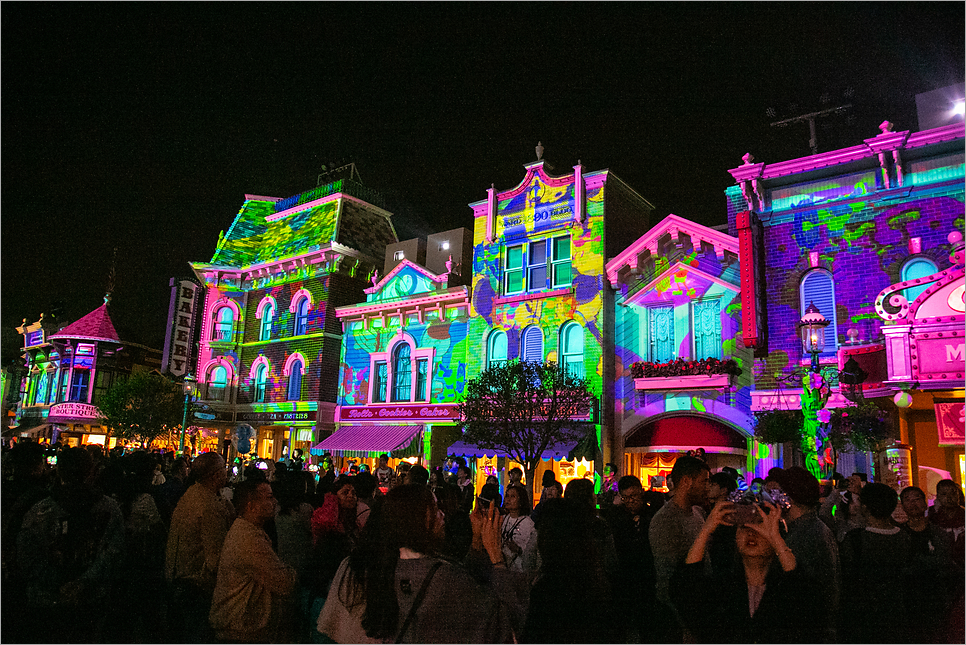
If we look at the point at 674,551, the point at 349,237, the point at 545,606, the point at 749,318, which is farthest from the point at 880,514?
the point at 349,237

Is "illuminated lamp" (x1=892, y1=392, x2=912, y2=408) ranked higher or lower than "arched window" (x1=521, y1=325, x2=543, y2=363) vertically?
lower

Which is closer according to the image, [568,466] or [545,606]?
[545,606]

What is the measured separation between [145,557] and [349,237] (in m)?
25.9

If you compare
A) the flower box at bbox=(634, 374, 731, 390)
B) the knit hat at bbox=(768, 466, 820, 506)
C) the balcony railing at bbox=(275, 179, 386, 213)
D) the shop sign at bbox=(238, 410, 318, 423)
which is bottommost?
the knit hat at bbox=(768, 466, 820, 506)

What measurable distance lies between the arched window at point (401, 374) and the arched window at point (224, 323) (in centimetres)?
1025

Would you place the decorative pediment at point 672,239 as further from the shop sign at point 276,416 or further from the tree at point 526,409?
the shop sign at point 276,416

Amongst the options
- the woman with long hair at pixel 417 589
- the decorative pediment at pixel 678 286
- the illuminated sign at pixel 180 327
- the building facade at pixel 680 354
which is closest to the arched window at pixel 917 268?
the building facade at pixel 680 354

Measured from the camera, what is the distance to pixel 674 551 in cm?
484

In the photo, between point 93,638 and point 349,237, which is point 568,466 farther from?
point 93,638

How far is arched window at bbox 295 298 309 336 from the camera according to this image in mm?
31234

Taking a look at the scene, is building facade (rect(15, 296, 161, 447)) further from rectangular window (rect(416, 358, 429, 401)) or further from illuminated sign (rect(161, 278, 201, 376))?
rectangular window (rect(416, 358, 429, 401))

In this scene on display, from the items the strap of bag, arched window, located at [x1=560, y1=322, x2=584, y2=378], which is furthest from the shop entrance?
the strap of bag

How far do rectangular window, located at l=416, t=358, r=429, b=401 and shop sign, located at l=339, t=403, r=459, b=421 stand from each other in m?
0.67

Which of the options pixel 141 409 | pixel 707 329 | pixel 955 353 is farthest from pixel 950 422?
pixel 141 409
